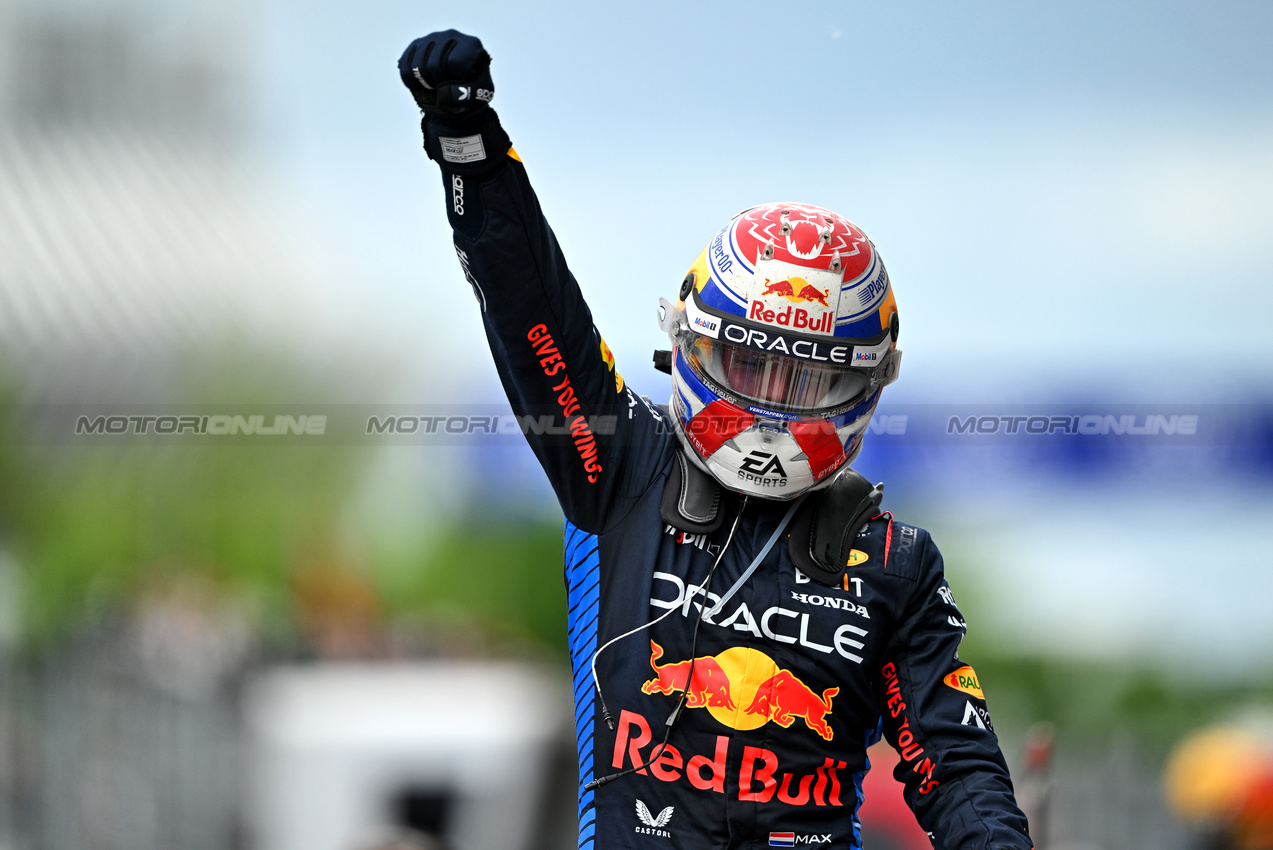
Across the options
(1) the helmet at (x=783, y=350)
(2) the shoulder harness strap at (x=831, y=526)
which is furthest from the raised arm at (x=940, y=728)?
(1) the helmet at (x=783, y=350)

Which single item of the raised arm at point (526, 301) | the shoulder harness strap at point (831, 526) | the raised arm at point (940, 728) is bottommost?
the raised arm at point (940, 728)

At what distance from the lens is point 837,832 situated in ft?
6.02

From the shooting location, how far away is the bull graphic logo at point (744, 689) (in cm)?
179

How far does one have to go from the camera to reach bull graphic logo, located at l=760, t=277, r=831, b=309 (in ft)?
6.14

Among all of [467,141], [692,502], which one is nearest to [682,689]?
[692,502]

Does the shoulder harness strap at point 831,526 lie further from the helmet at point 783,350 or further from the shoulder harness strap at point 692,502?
the shoulder harness strap at point 692,502

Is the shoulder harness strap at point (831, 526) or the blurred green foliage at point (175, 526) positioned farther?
the blurred green foliage at point (175, 526)

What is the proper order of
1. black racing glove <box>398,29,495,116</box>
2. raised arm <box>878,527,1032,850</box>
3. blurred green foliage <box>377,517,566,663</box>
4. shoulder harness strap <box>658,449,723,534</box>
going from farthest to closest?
blurred green foliage <box>377,517,566,663</box>
shoulder harness strap <box>658,449,723,534</box>
raised arm <box>878,527,1032,850</box>
black racing glove <box>398,29,495,116</box>

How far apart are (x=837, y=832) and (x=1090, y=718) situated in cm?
421

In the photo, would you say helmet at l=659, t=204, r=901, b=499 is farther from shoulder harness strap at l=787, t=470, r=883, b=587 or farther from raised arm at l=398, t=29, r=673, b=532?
raised arm at l=398, t=29, r=673, b=532

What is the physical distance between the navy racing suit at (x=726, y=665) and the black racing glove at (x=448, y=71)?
255 millimetres

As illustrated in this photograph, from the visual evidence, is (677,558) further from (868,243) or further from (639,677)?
(868,243)

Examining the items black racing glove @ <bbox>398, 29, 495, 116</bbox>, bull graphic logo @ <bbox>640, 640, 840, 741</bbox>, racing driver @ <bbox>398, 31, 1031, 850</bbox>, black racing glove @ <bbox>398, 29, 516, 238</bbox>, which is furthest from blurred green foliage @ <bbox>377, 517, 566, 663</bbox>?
black racing glove @ <bbox>398, 29, 495, 116</bbox>

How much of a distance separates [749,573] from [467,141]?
2.95ft
